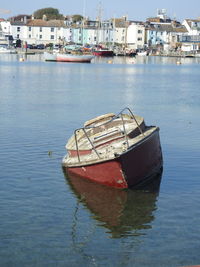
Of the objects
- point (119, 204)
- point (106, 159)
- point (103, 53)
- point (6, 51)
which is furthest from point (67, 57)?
point (119, 204)

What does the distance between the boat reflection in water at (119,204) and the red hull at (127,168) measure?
1.03ft

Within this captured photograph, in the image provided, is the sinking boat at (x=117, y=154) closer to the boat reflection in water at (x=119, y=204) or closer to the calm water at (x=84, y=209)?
the boat reflection in water at (x=119, y=204)

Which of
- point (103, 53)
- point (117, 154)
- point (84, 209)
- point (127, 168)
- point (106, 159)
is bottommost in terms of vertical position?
point (84, 209)

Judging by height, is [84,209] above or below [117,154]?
below

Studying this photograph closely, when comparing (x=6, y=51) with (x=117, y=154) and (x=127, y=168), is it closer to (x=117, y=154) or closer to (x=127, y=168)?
(x=127, y=168)

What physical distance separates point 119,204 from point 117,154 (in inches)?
72.5

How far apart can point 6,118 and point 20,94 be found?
17.7 meters

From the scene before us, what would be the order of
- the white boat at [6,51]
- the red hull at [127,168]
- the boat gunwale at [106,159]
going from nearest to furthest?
the boat gunwale at [106,159] → the red hull at [127,168] → the white boat at [6,51]

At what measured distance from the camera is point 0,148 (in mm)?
29875

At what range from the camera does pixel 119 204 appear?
21.4 meters

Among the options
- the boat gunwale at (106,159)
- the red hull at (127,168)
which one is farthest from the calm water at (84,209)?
the boat gunwale at (106,159)

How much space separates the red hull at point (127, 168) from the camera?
72.0 ft

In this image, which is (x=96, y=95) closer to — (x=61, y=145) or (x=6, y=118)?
(x=6, y=118)

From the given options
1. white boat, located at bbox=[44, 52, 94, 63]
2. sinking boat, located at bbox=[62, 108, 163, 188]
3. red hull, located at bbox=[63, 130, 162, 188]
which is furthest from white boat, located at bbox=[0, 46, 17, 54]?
red hull, located at bbox=[63, 130, 162, 188]
